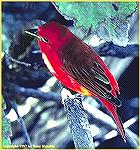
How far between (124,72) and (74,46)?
0.69ft

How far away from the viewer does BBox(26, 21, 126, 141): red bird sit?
2209 mm

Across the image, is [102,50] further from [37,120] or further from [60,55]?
[37,120]

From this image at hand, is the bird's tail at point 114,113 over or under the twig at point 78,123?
over

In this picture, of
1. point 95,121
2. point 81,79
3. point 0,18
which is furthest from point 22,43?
point 95,121

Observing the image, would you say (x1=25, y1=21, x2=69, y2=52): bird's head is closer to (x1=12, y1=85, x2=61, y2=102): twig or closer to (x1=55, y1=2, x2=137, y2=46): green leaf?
(x1=55, y1=2, x2=137, y2=46): green leaf

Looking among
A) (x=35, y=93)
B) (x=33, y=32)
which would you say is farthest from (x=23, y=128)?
(x=33, y=32)

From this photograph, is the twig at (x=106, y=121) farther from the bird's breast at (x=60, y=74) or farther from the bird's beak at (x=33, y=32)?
the bird's beak at (x=33, y=32)

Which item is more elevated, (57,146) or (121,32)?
(121,32)

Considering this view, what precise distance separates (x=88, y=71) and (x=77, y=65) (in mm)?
47

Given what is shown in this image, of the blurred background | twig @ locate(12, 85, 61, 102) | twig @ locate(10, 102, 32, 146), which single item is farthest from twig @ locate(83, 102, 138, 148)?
twig @ locate(10, 102, 32, 146)

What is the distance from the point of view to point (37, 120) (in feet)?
7.48

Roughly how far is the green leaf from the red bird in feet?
0.20

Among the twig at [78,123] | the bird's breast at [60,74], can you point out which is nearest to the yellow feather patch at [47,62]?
the bird's breast at [60,74]

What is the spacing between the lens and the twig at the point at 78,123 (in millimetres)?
2250
